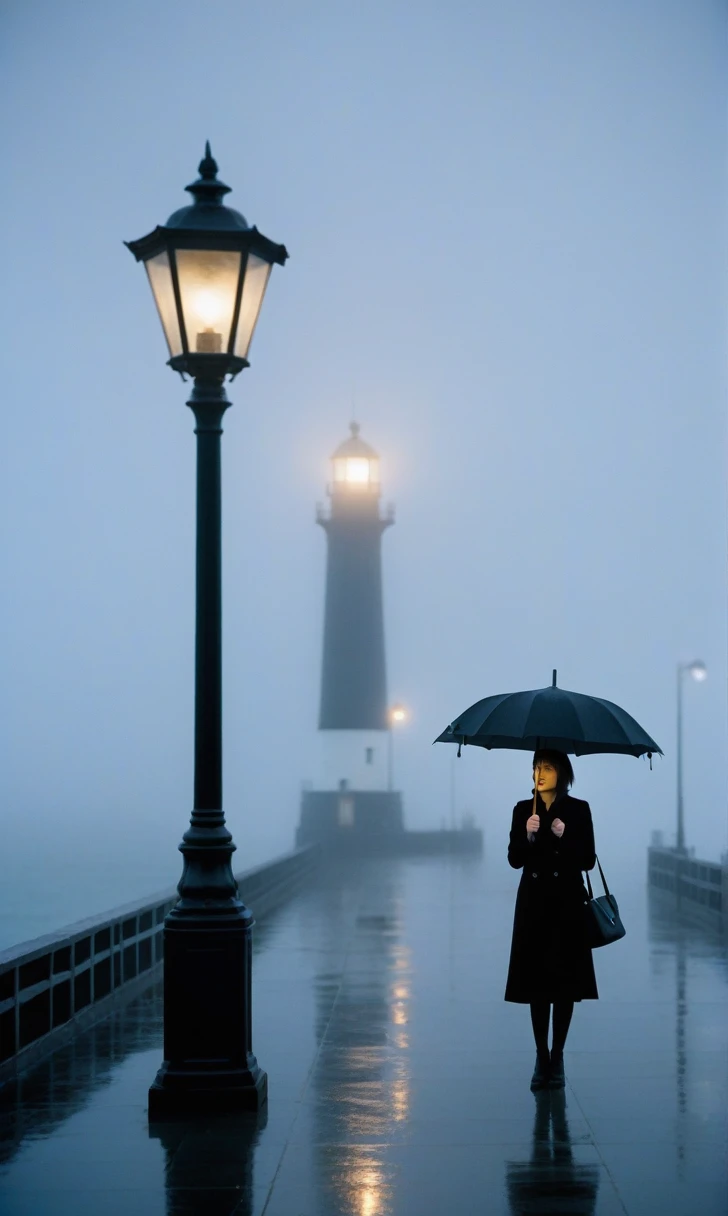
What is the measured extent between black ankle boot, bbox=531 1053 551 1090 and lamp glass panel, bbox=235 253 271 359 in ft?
14.7

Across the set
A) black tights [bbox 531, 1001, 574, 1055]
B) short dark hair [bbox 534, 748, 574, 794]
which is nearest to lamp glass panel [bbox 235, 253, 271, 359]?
short dark hair [bbox 534, 748, 574, 794]

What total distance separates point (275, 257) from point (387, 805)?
53.0 m

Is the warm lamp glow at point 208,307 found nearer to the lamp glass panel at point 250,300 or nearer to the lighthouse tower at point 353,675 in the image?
the lamp glass panel at point 250,300

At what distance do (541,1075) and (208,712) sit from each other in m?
2.88

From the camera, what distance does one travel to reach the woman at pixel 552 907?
9.50 m

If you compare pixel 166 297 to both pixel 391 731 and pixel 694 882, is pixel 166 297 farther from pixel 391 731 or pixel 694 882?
pixel 391 731

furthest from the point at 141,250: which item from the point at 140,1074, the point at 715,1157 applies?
the point at 715,1157

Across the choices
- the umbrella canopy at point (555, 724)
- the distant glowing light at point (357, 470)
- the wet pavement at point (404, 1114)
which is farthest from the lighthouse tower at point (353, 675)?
the umbrella canopy at point (555, 724)

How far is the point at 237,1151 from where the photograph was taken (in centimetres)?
798

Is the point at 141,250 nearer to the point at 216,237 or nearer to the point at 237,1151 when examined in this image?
the point at 216,237

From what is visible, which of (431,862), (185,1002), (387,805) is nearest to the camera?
(185,1002)

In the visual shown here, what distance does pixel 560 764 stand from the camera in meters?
9.65

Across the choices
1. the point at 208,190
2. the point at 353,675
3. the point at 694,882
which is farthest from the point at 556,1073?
the point at 353,675

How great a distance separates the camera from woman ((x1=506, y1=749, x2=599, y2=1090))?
9.50m
